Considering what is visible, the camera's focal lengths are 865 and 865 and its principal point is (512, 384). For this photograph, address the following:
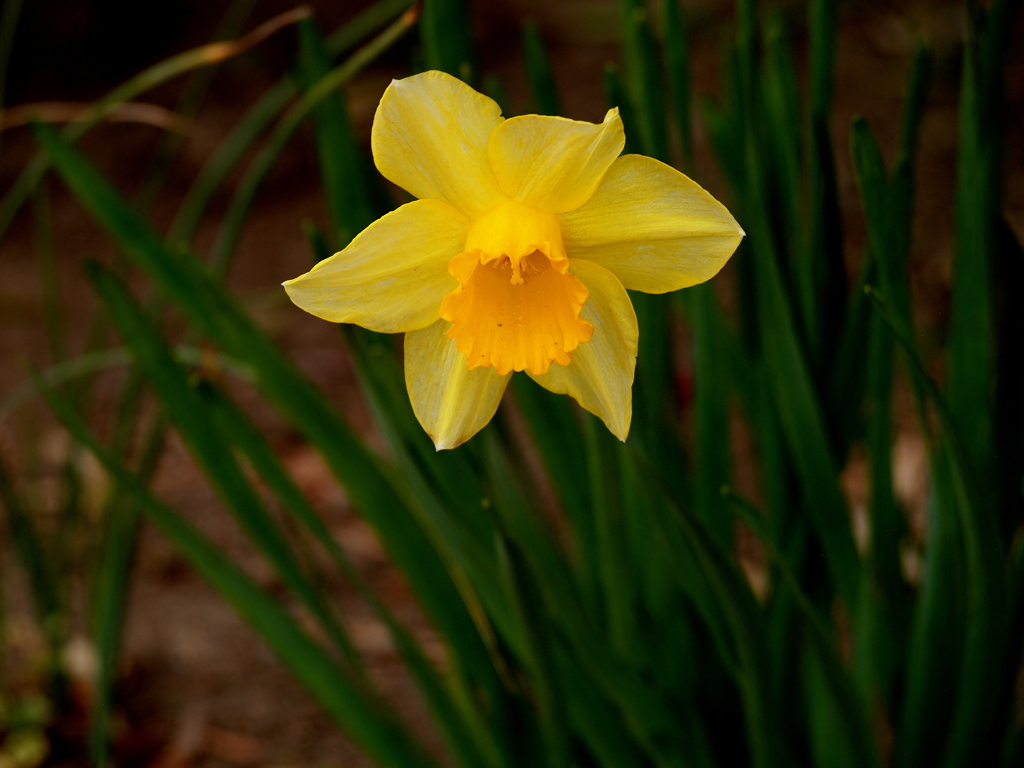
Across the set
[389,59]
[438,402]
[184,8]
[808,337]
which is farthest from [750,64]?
[184,8]

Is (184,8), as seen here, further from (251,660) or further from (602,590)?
(602,590)

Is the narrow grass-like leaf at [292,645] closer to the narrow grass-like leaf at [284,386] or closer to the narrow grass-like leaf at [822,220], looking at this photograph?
the narrow grass-like leaf at [284,386]

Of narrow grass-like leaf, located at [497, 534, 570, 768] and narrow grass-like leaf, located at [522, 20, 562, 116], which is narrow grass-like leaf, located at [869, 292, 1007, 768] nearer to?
narrow grass-like leaf, located at [497, 534, 570, 768]

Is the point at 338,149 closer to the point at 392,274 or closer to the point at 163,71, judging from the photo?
the point at 163,71

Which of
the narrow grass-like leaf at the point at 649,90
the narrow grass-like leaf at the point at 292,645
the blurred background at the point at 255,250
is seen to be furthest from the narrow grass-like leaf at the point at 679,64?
the narrow grass-like leaf at the point at 292,645

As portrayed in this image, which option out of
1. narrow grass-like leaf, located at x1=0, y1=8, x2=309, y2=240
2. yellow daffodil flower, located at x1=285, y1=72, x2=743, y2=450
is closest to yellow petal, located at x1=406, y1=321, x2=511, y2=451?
yellow daffodil flower, located at x1=285, y1=72, x2=743, y2=450
